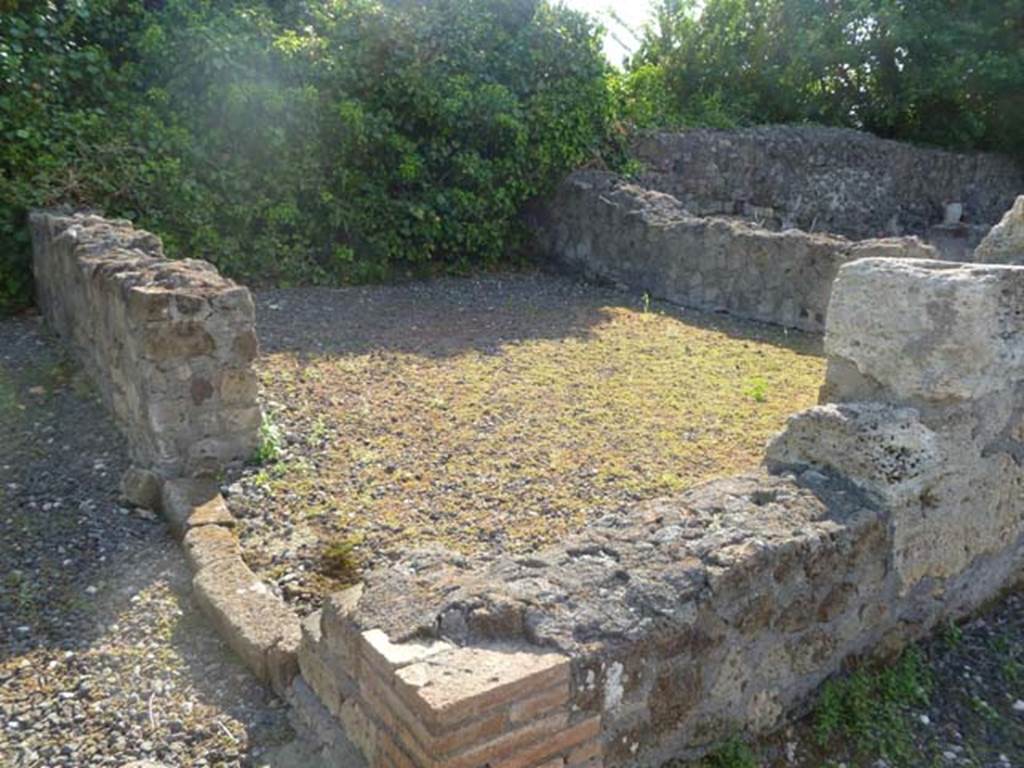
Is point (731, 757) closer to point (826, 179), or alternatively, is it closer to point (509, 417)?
point (509, 417)

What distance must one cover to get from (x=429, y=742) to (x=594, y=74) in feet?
33.2

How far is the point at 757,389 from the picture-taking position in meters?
5.92

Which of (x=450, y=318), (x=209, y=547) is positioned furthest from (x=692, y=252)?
(x=209, y=547)

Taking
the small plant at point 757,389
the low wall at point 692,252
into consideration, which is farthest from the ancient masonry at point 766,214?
the small plant at point 757,389

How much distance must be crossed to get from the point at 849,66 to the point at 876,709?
14.9m

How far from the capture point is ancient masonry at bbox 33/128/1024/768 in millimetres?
2240

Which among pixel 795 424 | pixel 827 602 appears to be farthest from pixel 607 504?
pixel 827 602

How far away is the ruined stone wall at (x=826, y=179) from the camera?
41.8 feet

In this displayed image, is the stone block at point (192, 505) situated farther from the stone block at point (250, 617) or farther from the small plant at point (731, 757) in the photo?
the small plant at point (731, 757)

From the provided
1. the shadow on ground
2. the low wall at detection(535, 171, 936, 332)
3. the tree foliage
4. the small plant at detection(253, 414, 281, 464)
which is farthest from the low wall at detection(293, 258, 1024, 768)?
the tree foliage

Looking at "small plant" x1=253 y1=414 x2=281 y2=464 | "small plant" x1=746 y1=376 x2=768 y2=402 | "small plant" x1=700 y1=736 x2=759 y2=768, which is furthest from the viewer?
"small plant" x1=746 y1=376 x2=768 y2=402

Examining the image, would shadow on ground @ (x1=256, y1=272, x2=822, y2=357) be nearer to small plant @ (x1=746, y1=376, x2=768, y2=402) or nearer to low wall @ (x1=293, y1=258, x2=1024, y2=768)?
small plant @ (x1=746, y1=376, x2=768, y2=402)

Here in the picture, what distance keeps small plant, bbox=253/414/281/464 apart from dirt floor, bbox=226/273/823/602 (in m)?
0.04

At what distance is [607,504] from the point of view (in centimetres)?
420
